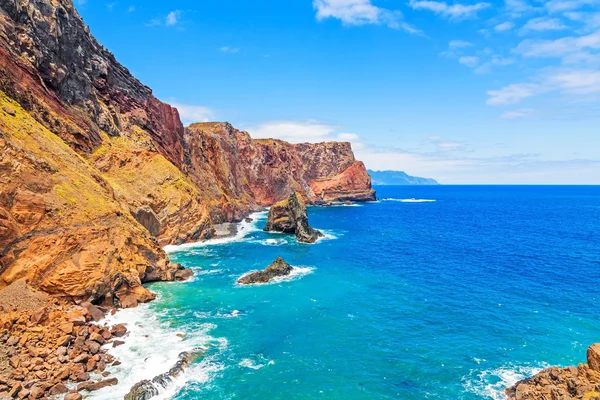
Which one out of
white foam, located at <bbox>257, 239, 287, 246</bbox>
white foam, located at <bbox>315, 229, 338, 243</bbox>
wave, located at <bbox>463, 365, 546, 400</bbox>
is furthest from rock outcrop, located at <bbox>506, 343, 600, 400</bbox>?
white foam, located at <bbox>315, 229, 338, 243</bbox>

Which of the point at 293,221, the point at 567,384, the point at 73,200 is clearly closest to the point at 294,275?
the point at 73,200

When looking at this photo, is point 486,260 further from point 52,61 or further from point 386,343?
point 52,61

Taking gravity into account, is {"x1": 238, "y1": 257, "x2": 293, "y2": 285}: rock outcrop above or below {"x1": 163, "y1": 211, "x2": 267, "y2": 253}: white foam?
below

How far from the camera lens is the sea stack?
95688 mm

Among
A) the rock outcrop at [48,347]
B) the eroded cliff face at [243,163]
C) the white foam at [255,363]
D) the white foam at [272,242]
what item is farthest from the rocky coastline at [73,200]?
the eroded cliff face at [243,163]

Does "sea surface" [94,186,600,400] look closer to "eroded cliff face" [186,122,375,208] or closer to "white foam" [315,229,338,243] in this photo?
"white foam" [315,229,338,243]

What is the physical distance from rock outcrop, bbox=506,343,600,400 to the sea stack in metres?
66.3

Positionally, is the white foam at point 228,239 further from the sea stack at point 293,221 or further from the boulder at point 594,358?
the boulder at point 594,358

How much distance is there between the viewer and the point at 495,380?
31.3 meters

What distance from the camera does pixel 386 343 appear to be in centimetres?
3784

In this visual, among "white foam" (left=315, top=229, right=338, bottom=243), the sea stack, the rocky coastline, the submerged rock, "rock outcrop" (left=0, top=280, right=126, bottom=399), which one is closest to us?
"rock outcrop" (left=0, top=280, right=126, bottom=399)

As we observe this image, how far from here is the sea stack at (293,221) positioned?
9569 cm

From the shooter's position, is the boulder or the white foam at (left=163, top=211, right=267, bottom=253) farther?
the white foam at (left=163, top=211, right=267, bottom=253)

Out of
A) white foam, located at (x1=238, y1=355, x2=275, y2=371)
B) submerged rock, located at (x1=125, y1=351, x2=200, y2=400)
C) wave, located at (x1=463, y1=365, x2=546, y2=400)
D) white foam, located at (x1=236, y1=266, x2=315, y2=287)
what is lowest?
wave, located at (x1=463, y1=365, x2=546, y2=400)
